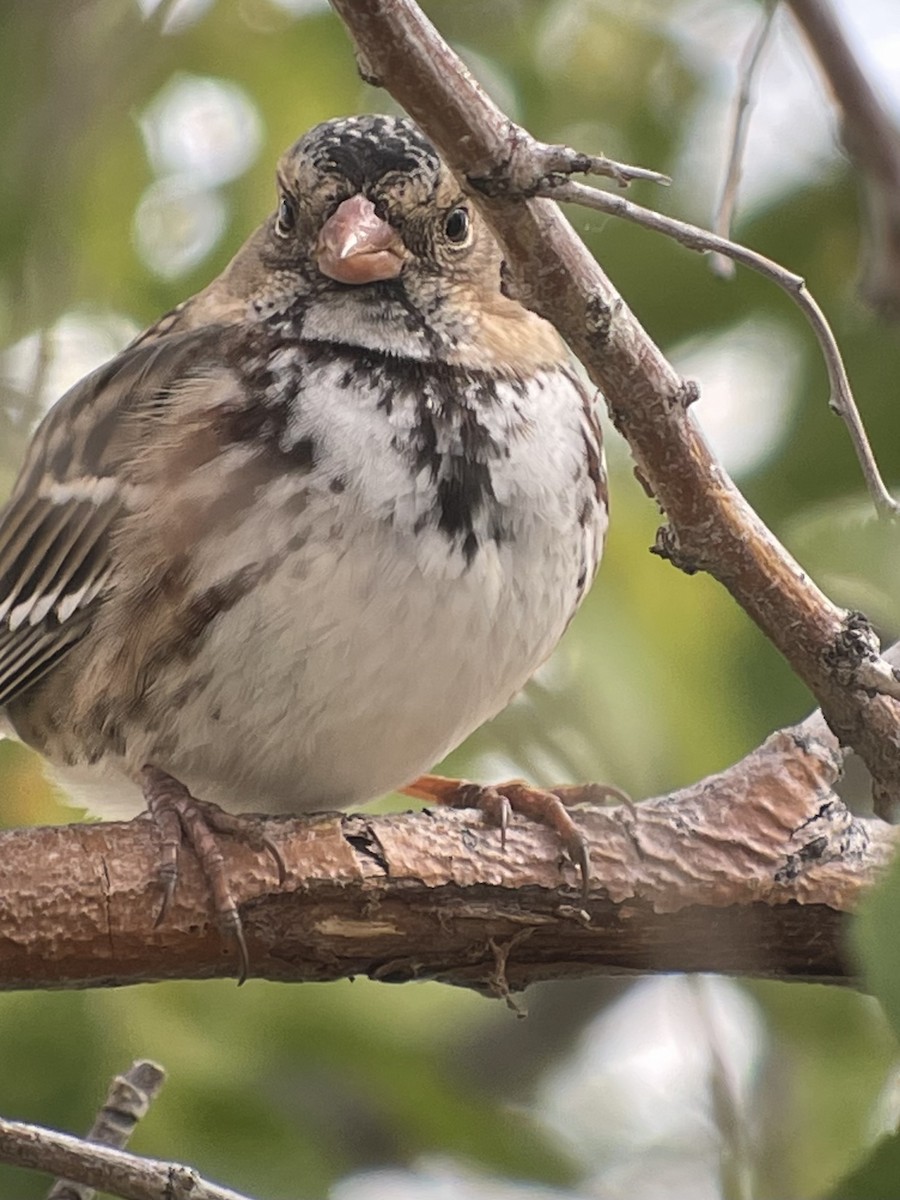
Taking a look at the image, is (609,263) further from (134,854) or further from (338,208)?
(134,854)

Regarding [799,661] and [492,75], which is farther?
[492,75]

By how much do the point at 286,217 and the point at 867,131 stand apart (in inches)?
34.4

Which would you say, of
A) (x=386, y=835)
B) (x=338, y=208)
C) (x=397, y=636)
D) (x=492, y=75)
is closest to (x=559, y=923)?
(x=386, y=835)

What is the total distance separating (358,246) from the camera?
8.63ft

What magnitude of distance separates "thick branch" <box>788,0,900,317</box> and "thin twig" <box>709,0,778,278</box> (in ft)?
0.41

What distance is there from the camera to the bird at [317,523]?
8.04 ft

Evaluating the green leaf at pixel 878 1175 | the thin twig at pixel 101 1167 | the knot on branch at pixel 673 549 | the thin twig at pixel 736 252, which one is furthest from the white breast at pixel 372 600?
the green leaf at pixel 878 1175

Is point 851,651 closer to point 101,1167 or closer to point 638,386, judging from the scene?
point 638,386

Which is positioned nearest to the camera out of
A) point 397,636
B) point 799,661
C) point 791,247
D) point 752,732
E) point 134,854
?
point 799,661

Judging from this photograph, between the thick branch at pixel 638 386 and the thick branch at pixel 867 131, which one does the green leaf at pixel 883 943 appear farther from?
the thick branch at pixel 867 131

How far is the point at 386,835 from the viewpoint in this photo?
227cm

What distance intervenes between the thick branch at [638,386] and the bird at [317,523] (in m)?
0.55

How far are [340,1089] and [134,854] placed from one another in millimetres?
790

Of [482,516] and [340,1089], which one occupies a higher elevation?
[482,516]
